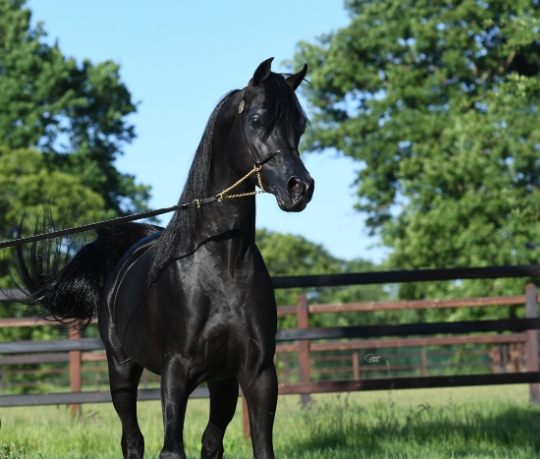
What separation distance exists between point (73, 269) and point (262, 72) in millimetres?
2457

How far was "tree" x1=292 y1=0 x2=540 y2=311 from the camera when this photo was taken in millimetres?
21953

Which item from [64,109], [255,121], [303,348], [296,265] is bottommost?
[303,348]

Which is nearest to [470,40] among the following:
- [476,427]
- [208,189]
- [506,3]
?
[506,3]

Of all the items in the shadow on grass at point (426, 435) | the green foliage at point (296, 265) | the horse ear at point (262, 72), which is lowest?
the shadow on grass at point (426, 435)

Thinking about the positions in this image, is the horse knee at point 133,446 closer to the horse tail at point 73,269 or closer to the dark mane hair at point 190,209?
the horse tail at point 73,269

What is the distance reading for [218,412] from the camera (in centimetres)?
477

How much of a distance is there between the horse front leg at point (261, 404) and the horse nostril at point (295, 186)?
3.07 ft

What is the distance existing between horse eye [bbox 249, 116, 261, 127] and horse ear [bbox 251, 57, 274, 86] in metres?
0.17

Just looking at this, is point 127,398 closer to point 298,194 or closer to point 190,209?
point 190,209

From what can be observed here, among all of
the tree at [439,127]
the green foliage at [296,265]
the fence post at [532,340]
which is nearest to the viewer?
the fence post at [532,340]

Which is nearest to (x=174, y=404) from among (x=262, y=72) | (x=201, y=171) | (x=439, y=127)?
(x=201, y=171)

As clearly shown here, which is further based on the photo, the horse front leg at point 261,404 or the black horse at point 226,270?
the horse front leg at point 261,404

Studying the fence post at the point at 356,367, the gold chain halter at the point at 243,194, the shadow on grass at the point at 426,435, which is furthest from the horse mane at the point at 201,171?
the fence post at the point at 356,367

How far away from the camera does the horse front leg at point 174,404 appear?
162 inches
